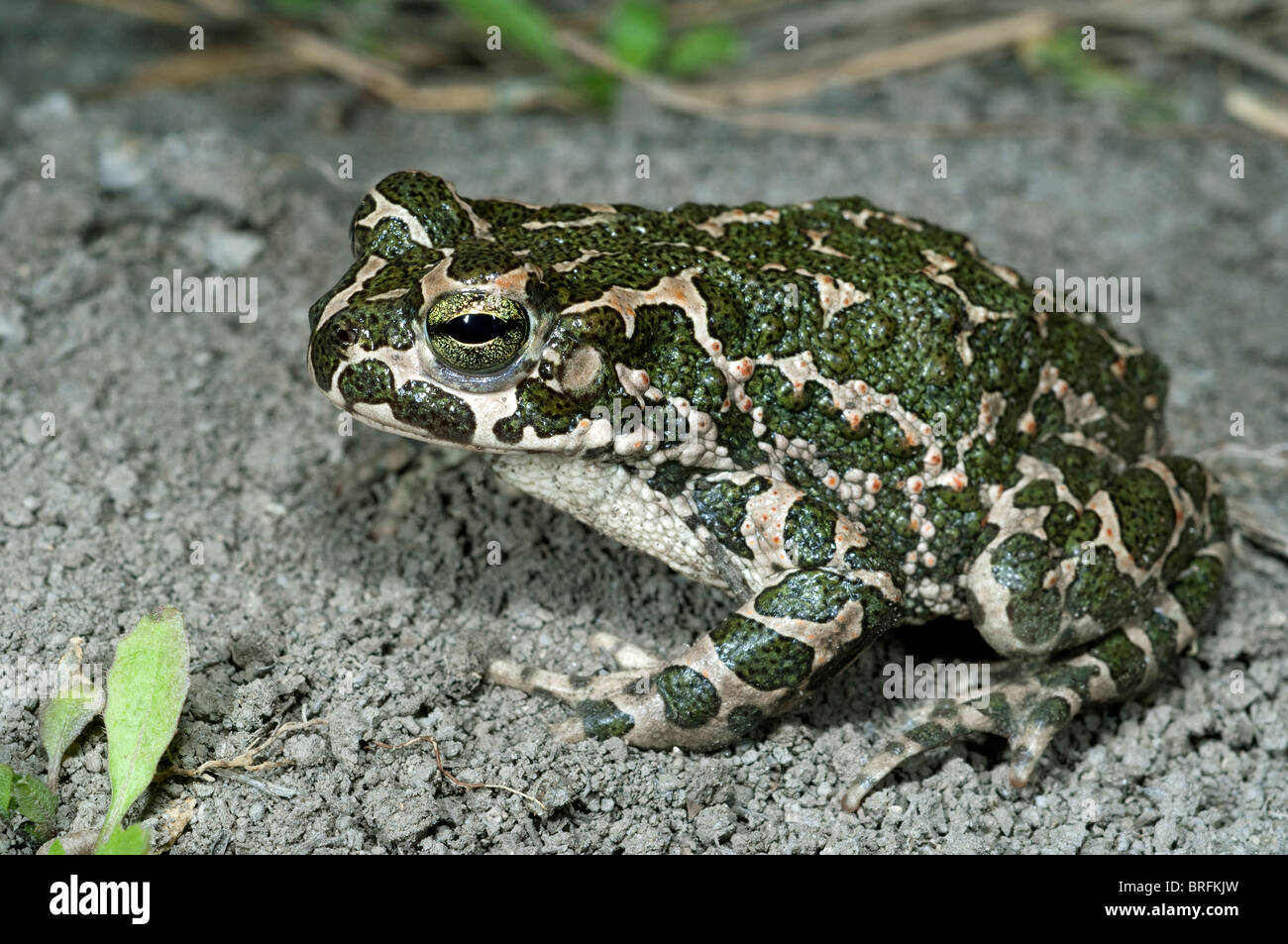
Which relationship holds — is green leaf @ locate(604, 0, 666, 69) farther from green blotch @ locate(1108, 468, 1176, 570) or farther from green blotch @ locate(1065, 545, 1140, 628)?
green blotch @ locate(1065, 545, 1140, 628)

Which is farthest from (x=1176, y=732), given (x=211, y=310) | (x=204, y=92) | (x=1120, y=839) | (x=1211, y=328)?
(x=204, y=92)

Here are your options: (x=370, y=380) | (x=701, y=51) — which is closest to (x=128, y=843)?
(x=370, y=380)

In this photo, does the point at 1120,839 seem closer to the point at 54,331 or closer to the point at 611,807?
the point at 611,807

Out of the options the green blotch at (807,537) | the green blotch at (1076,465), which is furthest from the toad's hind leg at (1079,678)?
the green blotch at (807,537)

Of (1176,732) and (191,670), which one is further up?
(191,670)

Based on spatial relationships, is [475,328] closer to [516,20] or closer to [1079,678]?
[1079,678]

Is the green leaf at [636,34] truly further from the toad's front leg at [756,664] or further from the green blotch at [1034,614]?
the green blotch at [1034,614]
